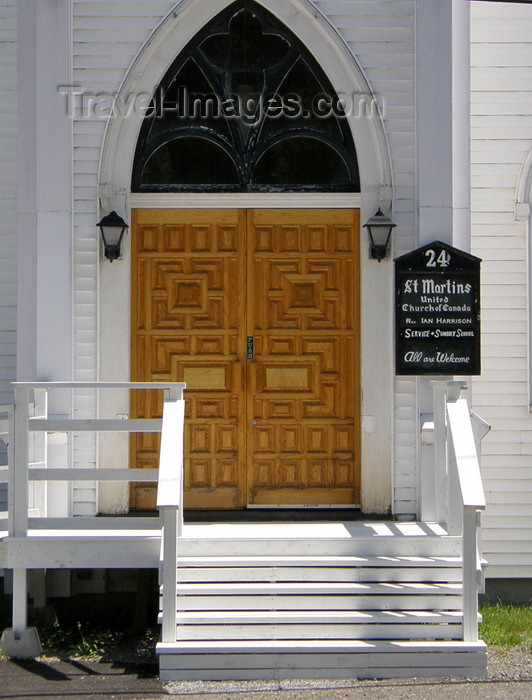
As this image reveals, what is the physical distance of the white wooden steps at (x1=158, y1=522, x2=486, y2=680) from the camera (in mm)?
5664

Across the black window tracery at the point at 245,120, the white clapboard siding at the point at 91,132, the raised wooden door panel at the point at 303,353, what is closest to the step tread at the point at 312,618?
the raised wooden door panel at the point at 303,353

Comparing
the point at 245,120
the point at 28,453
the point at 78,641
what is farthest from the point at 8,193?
the point at 78,641

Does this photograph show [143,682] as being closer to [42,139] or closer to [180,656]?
[180,656]

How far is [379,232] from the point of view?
7305mm

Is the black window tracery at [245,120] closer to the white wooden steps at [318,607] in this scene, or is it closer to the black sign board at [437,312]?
the black sign board at [437,312]

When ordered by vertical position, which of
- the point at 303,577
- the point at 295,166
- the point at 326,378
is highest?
the point at 295,166

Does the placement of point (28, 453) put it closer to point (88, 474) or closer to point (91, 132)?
point (88, 474)

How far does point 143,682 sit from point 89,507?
192cm

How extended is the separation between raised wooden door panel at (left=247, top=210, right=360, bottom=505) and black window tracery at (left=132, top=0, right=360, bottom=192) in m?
0.36

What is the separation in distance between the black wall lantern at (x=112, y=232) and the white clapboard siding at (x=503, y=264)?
2794mm

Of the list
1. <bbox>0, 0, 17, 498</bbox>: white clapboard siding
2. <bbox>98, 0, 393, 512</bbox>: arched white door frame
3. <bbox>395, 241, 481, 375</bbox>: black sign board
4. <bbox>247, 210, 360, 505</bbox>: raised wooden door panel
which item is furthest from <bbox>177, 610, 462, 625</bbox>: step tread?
<bbox>0, 0, 17, 498</bbox>: white clapboard siding

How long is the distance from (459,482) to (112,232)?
322 cm

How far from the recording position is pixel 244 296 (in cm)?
756

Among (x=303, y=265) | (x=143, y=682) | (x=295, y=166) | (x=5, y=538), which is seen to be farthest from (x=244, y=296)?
(x=143, y=682)
